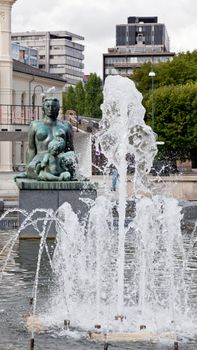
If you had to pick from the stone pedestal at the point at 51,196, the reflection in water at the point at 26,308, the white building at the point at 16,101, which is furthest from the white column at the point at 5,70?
the reflection in water at the point at 26,308

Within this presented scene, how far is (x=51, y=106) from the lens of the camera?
699 inches

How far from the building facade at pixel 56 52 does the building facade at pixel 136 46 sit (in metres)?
20.2

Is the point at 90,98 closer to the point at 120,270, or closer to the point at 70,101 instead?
the point at 70,101

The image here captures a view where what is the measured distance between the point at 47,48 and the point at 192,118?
129m

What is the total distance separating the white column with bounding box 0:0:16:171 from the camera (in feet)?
186

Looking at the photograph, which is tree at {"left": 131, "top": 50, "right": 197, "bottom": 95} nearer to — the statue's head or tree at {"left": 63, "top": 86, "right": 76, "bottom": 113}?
tree at {"left": 63, "top": 86, "right": 76, "bottom": 113}

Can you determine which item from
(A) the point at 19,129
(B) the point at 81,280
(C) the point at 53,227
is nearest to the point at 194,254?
(C) the point at 53,227

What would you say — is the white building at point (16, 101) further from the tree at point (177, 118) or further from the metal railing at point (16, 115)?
the tree at point (177, 118)

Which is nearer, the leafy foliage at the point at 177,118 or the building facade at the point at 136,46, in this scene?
the leafy foliage at the point at 177,118

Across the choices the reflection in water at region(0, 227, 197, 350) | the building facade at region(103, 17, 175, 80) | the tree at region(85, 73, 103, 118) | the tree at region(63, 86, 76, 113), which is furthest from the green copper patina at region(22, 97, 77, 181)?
the building facade at region(103, 17, 175, 80)

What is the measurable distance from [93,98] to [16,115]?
36170 mm

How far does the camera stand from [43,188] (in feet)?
60.3

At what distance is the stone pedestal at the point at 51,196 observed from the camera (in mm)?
18297

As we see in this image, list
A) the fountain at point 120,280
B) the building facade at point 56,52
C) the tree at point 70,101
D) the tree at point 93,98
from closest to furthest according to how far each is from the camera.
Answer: the fountain at point 120,280 < the tree at point 93,98 < the tree at point 70,101 < the building facade at point 56,52
